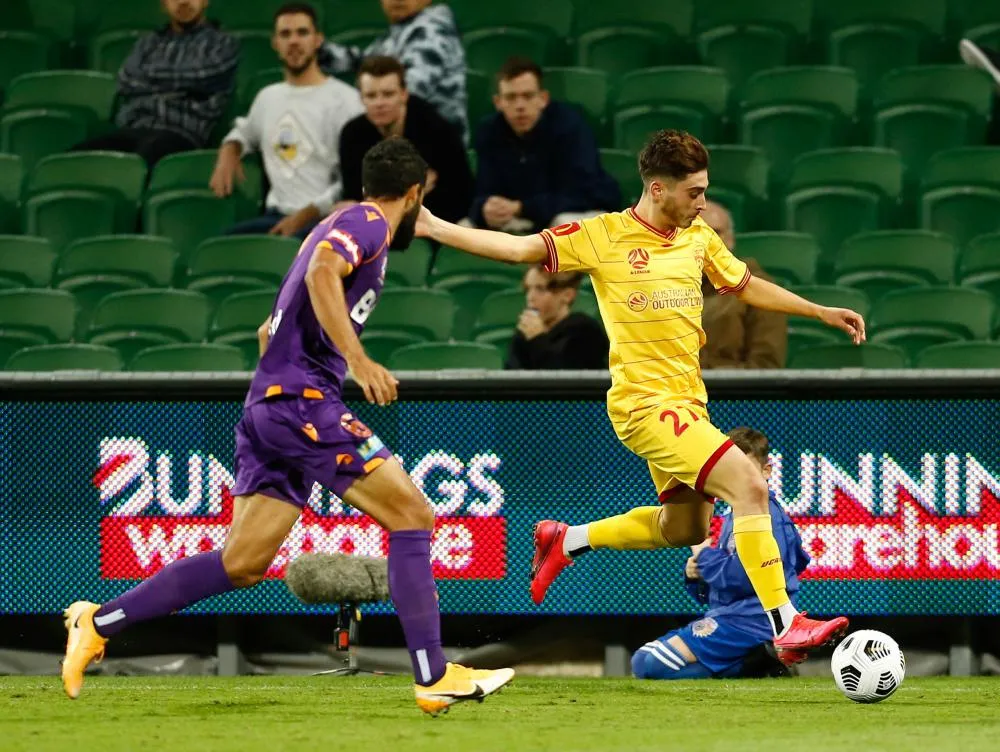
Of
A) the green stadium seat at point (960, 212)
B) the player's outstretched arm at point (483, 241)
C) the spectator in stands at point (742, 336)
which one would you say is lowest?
the spectator in stands at point (742, 336)

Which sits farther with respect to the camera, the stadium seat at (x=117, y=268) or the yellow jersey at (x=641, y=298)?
the stadium seat at (x=117, y=268)

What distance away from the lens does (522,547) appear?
7.87m

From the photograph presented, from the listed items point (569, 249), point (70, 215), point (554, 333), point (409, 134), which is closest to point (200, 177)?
point (70, 215)

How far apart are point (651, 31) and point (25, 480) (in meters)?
6.15

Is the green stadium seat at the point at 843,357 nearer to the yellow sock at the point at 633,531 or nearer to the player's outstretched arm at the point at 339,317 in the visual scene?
the yellow sock at the point at 633,531

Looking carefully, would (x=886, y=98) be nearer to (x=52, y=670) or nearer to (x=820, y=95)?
(x=820, y=95)

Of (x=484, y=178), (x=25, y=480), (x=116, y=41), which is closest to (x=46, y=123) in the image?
(x=116, y=41)

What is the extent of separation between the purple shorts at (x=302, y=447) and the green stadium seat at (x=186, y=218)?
556 centimetres

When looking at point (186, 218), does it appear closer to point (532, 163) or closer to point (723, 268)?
point (532, 163)

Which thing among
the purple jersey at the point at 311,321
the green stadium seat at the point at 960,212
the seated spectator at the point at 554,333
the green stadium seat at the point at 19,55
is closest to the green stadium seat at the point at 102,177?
the green stadium seat at the point at 19,55

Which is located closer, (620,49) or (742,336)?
(742,336)

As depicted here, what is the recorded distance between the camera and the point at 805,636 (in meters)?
6.01

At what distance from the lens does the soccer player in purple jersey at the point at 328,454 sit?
5.63 m

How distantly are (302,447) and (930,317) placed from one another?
507cm
